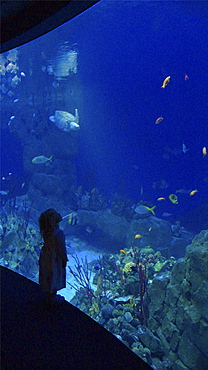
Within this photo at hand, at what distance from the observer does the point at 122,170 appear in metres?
28.2

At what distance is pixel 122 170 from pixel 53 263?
2549cm

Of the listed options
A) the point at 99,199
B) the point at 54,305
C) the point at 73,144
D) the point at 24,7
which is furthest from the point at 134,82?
the point at 54,305

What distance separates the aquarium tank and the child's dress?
2187 mm

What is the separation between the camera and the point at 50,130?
18.9 meters

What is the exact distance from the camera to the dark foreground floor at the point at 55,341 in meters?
2.27

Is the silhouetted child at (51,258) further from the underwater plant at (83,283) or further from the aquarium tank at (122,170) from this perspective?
the underwater plant at (83,283)

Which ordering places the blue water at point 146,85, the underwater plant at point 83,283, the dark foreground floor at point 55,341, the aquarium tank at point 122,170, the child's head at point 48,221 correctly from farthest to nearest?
the blue water at point 146,85, the underwater plant at point 83,283, the aquarium tank at point 122,170, the child's head at point 48,221, the dark foreground floor at point 55,341

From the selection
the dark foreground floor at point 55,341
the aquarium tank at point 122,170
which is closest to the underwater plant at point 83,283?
the aquarium tank at point 122,170

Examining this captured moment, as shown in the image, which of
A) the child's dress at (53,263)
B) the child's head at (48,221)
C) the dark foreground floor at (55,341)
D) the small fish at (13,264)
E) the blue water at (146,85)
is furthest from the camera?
the blue water at (146,85)

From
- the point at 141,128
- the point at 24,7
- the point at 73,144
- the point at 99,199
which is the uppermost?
the point at 141,128

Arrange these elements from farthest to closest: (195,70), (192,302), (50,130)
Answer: (195,70), (50,130), (192,302)

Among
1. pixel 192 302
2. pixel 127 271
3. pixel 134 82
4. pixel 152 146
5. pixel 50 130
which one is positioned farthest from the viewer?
pixel 152 146

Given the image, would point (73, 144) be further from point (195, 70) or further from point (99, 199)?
point (195, 70)

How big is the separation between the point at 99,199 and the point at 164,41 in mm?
26750
